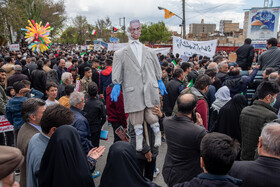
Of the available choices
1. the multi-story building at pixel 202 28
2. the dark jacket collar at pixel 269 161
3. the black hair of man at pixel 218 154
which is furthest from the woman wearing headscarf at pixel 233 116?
the multi-story building at pixel 202 28

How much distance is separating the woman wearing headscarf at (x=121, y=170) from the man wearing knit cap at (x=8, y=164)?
67cm

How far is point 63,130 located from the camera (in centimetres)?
185

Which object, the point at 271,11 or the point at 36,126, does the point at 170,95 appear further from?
the point at 271,11

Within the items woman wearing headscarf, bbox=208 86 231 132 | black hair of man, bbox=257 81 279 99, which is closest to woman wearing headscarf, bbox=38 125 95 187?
black hair of man, bbox=257 81 279 99

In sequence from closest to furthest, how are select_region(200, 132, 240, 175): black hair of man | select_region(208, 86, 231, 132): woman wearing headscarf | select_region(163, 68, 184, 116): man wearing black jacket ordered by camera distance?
select_region(200, 132, 240, 175): black hair of man, select_region(208, 86, 231, 132): woman wearing headscarf, select_region(163, 68, 184, 116): man wearing black jacket

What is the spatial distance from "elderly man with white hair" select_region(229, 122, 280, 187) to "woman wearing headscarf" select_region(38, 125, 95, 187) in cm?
134

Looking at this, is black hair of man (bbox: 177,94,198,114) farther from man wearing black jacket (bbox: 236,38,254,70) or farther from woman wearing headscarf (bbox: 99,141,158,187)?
man wearing black jacket (bbox: 236,38,254,70)

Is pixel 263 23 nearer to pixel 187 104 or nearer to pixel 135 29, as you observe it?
pixel 135 29

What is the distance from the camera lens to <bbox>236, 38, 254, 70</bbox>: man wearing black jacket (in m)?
7.02

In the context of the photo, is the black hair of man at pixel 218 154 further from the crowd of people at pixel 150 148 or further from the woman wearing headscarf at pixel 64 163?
the woman wearing headscarf at pixel 64 163

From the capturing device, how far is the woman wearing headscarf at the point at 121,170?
67.9 inches

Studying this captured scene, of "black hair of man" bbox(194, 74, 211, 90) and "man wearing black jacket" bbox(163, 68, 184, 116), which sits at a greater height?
"black hair of man" bbox(194, 74, 211, 90)

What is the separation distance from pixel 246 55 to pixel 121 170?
6837 mm

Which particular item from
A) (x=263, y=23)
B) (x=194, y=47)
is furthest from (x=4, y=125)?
(x=263, y=23)
